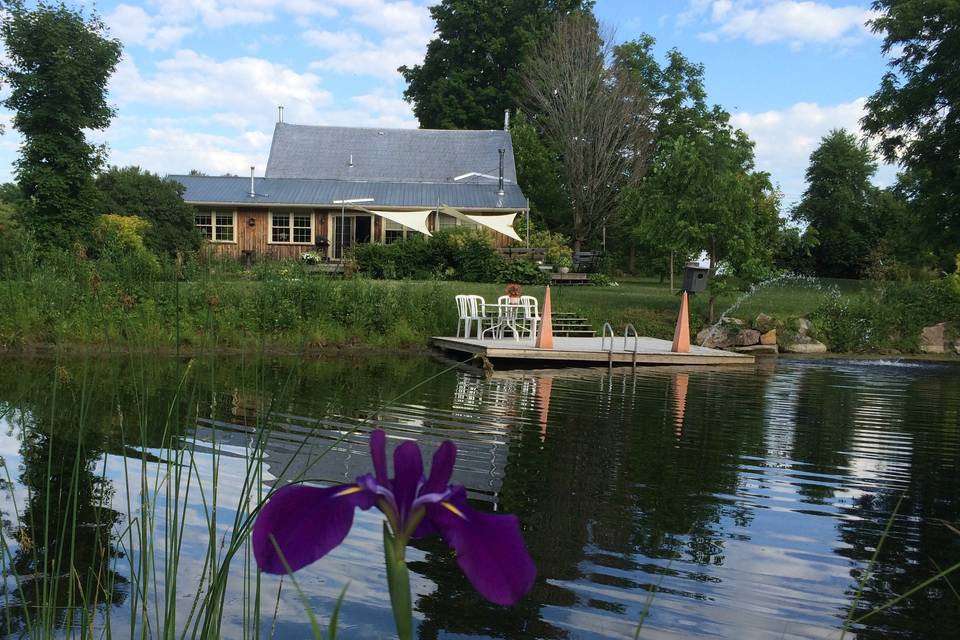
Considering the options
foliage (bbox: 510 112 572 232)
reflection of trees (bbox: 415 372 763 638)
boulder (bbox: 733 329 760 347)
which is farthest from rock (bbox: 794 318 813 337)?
foliage (bbox: 510 112 572 232)

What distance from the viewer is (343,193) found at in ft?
99.4

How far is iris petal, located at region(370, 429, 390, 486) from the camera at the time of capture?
0.74 meters

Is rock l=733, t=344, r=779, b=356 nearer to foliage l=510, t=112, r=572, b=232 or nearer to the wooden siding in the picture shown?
the wooden siding

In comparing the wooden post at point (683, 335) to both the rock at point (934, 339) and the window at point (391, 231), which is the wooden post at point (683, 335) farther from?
the window at point (391, 231)

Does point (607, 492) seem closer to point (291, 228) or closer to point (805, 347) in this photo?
point (805, 347)

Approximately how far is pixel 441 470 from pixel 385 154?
33613 millimetres

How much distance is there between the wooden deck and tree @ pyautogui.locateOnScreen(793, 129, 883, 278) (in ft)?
81.4

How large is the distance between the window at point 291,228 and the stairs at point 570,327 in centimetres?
1256

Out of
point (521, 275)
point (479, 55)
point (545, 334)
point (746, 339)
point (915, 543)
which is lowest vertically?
point (915, 543)

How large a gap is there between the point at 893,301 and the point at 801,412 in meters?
11.8

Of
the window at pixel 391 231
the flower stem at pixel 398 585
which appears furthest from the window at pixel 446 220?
the flower stem at pixel 398 585

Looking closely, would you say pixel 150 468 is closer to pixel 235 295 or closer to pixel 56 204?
pixel 235 295

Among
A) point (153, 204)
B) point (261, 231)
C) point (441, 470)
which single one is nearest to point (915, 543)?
point (441, 470)

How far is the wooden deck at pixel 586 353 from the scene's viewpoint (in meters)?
15.3
